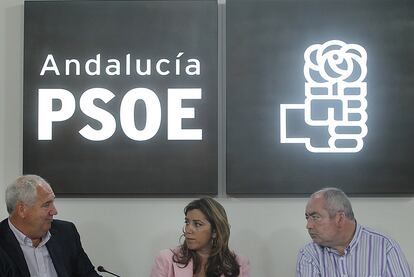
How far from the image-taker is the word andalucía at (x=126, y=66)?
3.47 meters

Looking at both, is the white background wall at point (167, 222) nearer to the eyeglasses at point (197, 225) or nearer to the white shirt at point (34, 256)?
the eyeglasses at point (197, 225)

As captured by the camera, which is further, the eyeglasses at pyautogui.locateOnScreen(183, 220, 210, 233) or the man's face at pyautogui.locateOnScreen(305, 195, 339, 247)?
the eyeglasses at pyautogui.locateOnScreen(183, 220, 210, 233)

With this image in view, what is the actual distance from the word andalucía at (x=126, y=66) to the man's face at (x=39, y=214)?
2.62 feet

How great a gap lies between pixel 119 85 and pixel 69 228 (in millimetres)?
822

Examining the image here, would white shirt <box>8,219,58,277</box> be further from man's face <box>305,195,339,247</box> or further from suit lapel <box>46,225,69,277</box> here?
man's face <box>305,195,339,247</box>

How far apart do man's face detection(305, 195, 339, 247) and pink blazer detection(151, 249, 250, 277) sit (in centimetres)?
40

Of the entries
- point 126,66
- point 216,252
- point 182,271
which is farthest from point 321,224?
point 126,66

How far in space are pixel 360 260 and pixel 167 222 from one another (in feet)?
3.49

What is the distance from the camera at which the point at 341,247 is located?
3.02 m

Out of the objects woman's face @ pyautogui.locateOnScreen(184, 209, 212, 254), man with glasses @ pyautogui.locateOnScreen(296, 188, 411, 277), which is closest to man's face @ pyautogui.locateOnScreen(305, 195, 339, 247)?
man with glasses @ pyautogui.locateOnScreen(296, 188, 411, 277)

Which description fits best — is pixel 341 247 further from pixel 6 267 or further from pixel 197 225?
pixel 6 267

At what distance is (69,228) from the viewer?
3170 mm

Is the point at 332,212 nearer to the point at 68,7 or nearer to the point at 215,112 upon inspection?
the point at 215,112

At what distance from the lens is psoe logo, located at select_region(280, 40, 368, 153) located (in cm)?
341
